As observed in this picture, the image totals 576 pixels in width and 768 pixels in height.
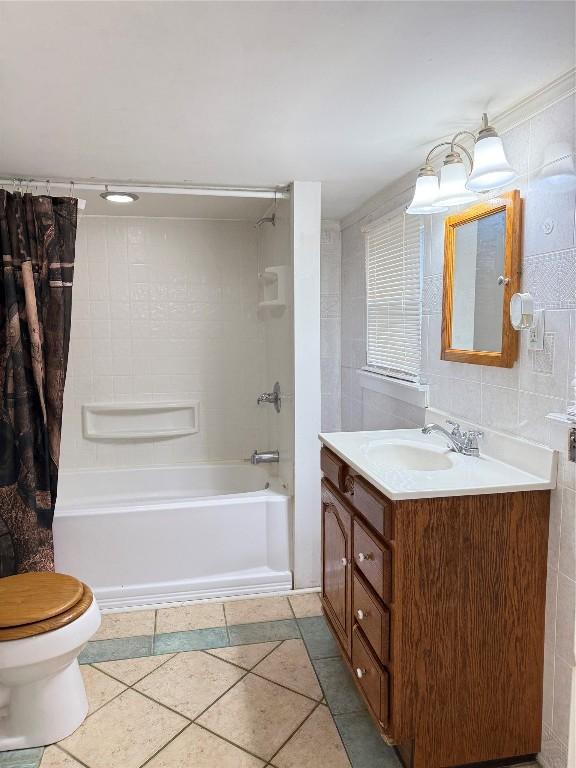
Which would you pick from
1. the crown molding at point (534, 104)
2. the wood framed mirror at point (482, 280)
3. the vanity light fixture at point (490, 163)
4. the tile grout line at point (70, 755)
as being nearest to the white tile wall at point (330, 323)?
the crown molding at point (534, 104)

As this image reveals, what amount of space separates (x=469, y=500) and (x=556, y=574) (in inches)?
13.6

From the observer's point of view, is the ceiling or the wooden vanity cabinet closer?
the wooden vanity cabinet

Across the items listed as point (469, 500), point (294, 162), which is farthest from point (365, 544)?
point (294, 162)

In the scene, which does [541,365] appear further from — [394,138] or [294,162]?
[294,162]

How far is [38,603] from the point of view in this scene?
1900 millimetres

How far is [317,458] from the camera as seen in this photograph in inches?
114

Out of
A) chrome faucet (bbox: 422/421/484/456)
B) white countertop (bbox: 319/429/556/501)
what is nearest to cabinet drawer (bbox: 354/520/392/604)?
white countertop (bbox: 319/429/556/501)

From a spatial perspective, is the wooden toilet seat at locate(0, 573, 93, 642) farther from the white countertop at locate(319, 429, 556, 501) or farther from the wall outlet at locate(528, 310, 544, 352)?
the wall outlet at locate(528, 310, 544, 352)

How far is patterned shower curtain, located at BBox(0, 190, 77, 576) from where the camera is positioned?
2482 millimetres

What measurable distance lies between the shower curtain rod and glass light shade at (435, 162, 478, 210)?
42.7 inches

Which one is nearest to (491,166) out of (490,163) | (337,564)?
(490,163)

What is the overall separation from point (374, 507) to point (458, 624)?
15.7 inches

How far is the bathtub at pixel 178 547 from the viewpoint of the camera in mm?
2736

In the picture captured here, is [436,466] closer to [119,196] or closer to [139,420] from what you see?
[119,196]
